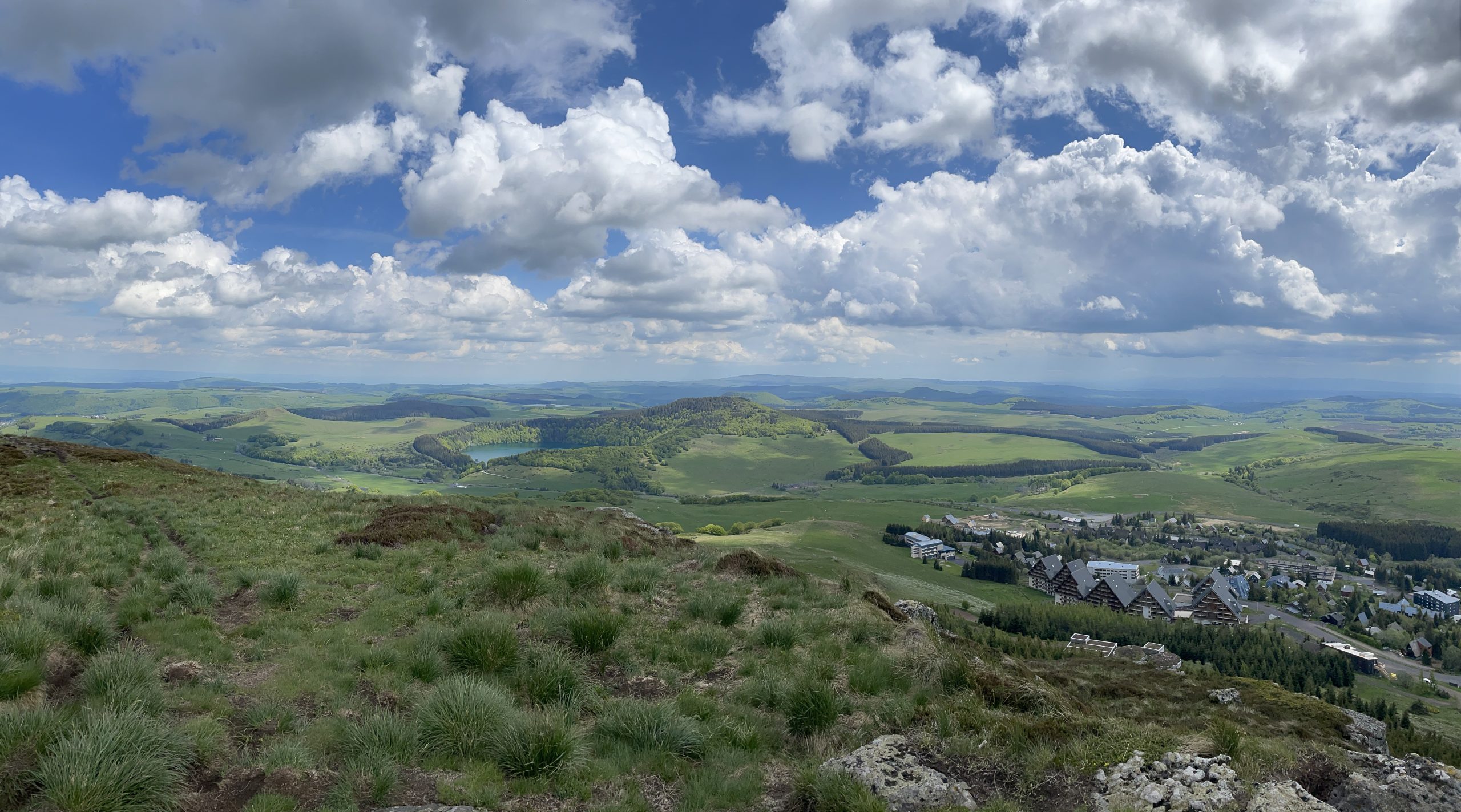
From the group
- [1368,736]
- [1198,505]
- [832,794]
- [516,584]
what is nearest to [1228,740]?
[832,794]

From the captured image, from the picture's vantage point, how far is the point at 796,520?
446 feet

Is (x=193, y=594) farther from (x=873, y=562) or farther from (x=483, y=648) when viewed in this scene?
(x=873, y=562)

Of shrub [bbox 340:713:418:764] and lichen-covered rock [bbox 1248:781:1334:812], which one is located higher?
shrub [bbox 340:713:418:764]

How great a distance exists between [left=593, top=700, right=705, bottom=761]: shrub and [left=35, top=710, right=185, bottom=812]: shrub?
4316mm

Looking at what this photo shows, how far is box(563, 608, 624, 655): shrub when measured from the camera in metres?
11.0

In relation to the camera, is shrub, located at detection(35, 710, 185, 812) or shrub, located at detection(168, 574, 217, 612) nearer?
shrub, located at detection(35, 710, 185, 812)

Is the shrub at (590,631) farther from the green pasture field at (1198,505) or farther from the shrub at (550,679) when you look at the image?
the green pasture field at (1198,505)

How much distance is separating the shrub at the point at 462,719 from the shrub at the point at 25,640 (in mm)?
5326

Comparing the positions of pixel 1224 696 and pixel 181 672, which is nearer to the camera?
pixel 181 672

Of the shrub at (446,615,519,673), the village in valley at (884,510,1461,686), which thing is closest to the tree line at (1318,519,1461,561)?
the village in valley at (884,510,1461,686)

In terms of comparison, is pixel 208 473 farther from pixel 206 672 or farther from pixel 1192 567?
pixel 1192 567

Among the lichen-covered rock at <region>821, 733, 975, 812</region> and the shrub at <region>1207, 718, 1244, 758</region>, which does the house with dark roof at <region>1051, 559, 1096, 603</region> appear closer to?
the shrub at <region>1207, 718, 1244, 758</region>

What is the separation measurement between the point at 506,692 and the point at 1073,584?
91084mm

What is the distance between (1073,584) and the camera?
8281 centimetres
